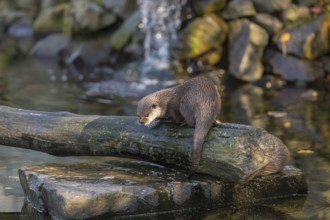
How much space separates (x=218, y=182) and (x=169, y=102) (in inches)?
28.6

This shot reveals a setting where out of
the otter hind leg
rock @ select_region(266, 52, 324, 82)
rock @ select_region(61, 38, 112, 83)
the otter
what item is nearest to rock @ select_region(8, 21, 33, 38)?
rock @ select_region(61, 38, 112, 83)

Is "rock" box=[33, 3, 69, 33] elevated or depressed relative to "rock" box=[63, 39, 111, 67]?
elevated

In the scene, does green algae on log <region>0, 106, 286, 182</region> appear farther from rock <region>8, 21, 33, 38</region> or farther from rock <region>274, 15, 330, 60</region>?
rock <region>8, 21, 33, 38</region>

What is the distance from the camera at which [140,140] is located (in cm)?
479

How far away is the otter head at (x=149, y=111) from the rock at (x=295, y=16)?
23.7ft

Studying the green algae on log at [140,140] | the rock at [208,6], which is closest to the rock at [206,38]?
the rock at [208,6]

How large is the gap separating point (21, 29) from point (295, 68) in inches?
409

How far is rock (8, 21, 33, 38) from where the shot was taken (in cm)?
1883

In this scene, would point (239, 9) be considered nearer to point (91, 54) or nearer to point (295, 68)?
point (295, 68)

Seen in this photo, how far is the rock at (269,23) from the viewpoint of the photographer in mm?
11539

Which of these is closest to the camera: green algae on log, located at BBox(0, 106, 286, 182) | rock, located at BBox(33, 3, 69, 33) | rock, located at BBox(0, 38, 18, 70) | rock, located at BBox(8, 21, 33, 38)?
green algae on log, located at BBox(0, 106, 286, 182)

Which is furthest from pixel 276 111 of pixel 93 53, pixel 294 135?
pixel 93 53

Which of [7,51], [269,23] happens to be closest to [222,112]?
[269,23]

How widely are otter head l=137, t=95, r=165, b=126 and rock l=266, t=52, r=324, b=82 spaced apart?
6569mm
